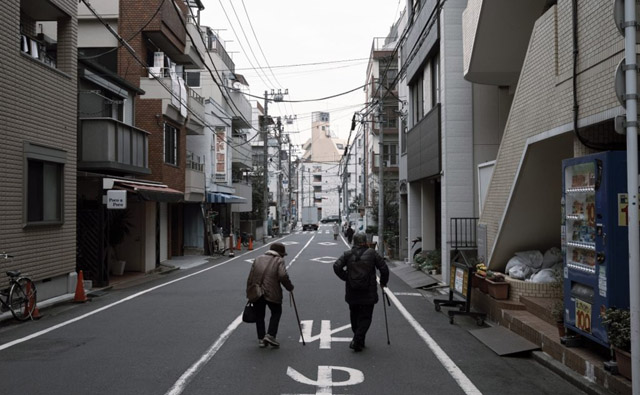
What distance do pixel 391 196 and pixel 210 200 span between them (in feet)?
41.6

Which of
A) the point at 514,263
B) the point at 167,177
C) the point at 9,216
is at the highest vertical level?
the point at 167,177

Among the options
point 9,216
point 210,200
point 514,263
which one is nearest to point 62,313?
point 9,216

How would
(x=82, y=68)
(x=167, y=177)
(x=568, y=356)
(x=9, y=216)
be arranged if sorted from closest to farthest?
1. (x=568, y=356)
2. (x=9, y=216)
3. (x=82, y=68)
4. (x=167, y=177)

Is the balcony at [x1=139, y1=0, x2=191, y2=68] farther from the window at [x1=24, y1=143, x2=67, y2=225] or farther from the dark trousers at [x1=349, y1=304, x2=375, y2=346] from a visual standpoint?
the dark trousers at [x1=349, y1=304, x2=375, y2=346]

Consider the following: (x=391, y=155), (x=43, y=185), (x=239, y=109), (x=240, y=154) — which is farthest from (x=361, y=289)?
(x=391, y=155)

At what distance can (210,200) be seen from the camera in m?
30.5

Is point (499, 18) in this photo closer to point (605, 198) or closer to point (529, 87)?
point (529, 87)

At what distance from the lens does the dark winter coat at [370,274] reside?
8055mm

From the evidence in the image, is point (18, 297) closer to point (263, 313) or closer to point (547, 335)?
point (263, 313)

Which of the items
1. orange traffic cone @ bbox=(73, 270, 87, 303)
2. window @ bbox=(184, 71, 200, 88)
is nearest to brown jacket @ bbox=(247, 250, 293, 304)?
orange traffic cone @ bbox=(73, 270, 87, 303)

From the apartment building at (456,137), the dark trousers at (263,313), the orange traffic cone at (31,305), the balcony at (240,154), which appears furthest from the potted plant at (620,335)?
the balcony at (240,154)

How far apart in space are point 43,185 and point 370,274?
9.01 meters

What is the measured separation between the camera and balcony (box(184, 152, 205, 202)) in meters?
26.2

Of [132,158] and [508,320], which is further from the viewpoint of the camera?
[132,158]
